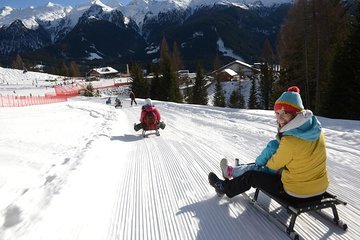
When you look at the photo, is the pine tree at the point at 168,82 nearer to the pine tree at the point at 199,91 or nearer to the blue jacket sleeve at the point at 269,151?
the pine tree at the point at 199,91

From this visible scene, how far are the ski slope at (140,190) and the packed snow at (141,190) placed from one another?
0.5 inches

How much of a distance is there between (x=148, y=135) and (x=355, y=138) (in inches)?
247

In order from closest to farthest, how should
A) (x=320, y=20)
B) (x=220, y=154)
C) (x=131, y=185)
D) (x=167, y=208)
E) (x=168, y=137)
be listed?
(x=167, y=208)
(x=131, y=185)
(x=220, y=154)
(x=168, y=137)
(x=320, y=20)

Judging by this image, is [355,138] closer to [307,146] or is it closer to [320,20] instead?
[307,146]

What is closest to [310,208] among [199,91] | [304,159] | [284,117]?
[304,159]

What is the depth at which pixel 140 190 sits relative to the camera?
5.25 m

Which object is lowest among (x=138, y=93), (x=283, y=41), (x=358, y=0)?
(x=138, y=93)

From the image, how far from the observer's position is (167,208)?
4523 mm

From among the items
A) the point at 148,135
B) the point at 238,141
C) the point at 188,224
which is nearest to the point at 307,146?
the point at 188,224

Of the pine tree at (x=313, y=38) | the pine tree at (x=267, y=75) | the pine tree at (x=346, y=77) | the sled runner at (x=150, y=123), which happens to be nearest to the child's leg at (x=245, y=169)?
the sled runner at (x=150, y=123)

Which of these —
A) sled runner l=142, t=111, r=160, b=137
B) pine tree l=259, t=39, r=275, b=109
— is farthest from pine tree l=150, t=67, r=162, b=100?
sled runner l=142, t=111, r=160, b=137

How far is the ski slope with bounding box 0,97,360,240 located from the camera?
3.83 m

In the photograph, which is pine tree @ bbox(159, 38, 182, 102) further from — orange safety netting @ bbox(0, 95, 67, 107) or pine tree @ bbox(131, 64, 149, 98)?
orange safety netting @ bbox(0, 95, 67, 107)

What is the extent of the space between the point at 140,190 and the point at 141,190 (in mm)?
17
